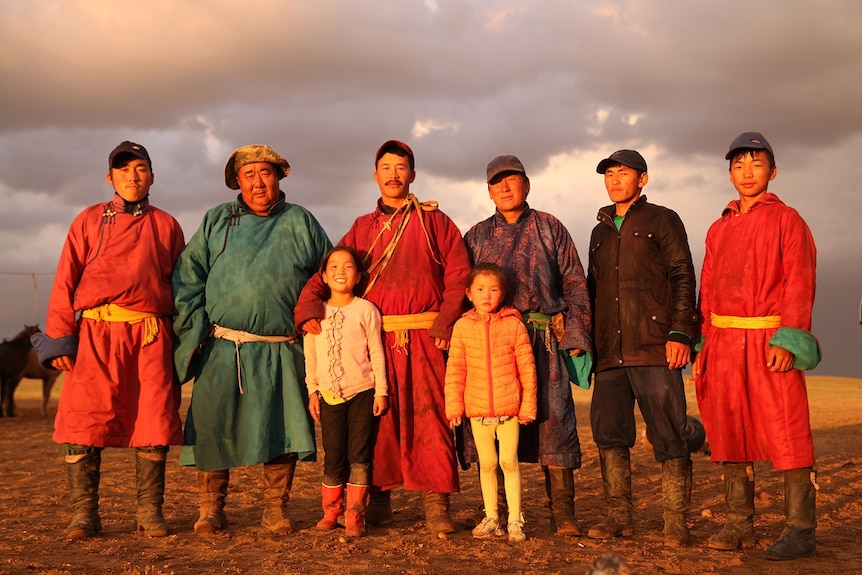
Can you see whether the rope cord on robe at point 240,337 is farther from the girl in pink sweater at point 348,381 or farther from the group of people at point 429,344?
the girl in pink sweater at point 348,381

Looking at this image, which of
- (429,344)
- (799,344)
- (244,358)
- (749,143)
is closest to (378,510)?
(429,344)

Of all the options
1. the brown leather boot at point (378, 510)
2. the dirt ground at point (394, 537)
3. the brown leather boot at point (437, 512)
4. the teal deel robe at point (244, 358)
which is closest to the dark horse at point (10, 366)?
the dirt ground at point (394, 537)

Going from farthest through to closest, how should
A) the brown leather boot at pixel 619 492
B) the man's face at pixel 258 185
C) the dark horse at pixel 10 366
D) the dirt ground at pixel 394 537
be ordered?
the dark horse at pixel 10 366
the man's face at pixel 258 185
the brown leather boot at pixel 619 492
the dirt ground at pixel 394 537

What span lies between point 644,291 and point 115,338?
11.0ft

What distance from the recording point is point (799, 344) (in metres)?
4.71

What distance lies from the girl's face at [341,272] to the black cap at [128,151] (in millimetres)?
1527

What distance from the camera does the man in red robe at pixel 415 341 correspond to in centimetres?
527

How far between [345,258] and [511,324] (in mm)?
1109

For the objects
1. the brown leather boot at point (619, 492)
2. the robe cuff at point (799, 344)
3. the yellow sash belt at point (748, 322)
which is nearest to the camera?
the robe cuff at point (799, 344)

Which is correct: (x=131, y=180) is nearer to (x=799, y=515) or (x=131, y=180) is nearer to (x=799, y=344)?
(x=799, y=344)

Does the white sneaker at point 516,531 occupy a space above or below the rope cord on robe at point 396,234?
below

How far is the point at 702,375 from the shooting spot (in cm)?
520

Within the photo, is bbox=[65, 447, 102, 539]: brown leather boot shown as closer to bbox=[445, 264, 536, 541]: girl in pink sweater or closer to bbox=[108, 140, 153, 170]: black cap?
bbox=[108, 140, 153, 170]: black cap

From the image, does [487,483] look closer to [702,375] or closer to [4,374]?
[702,375]
